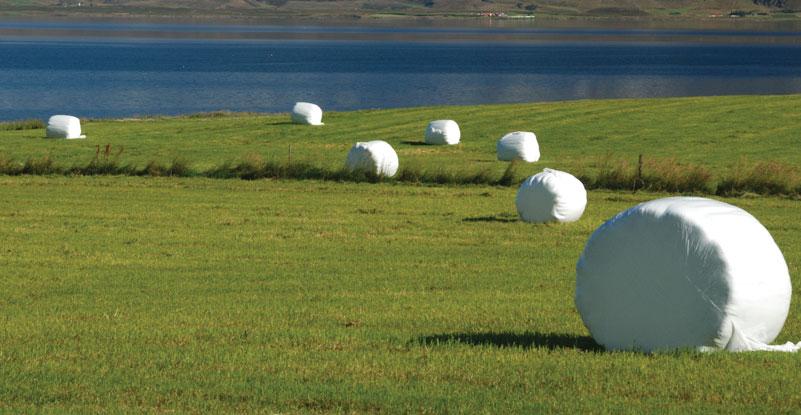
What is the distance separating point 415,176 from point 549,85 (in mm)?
87678

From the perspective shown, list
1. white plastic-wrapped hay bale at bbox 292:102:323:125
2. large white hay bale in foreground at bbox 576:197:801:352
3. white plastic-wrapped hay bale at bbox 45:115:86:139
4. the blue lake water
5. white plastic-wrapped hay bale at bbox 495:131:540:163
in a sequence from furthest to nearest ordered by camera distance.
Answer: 1. the blue lake water
2. white plastic-wrapped hay bale at bbox 292:102:323:125
3. white plastic-wrapped hay bale at bbox 45:115:86:139
4. white plastic-wrapped hay bale at bbox 495:131:540:163
5. large white hay bale in foreground at bbox 576:197:801:352

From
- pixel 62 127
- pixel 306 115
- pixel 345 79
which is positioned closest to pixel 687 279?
pixel 62 127

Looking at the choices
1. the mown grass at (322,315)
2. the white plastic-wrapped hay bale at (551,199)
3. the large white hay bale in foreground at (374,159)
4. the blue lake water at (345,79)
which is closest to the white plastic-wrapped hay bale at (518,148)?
the large white hay bale in foreground at (374,159)

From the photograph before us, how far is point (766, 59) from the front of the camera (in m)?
180

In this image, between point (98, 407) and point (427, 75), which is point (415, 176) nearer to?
point (98, 407)

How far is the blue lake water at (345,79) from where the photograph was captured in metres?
101

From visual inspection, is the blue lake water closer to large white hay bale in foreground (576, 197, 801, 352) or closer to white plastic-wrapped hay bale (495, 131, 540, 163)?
white plastic-wrapped hay bale (495, 131, 540, 163)

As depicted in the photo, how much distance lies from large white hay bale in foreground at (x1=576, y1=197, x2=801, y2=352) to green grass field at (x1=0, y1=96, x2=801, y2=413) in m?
0.28

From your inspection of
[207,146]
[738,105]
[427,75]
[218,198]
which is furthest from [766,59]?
[218,198]

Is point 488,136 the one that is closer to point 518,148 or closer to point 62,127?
point 518,148

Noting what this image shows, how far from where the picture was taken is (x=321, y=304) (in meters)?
17.3

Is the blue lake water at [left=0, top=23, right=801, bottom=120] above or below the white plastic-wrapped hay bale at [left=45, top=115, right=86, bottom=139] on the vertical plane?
below

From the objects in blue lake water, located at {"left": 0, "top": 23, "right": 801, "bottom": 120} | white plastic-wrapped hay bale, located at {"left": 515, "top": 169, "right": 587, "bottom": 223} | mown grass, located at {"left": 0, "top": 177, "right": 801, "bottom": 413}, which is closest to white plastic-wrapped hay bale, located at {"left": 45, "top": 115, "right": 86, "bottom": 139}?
mown grass, located at {"left": 0, "top": 177, "right": 801, "bottom": 413}

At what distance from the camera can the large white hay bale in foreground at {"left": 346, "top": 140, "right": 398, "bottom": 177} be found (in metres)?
36.8
